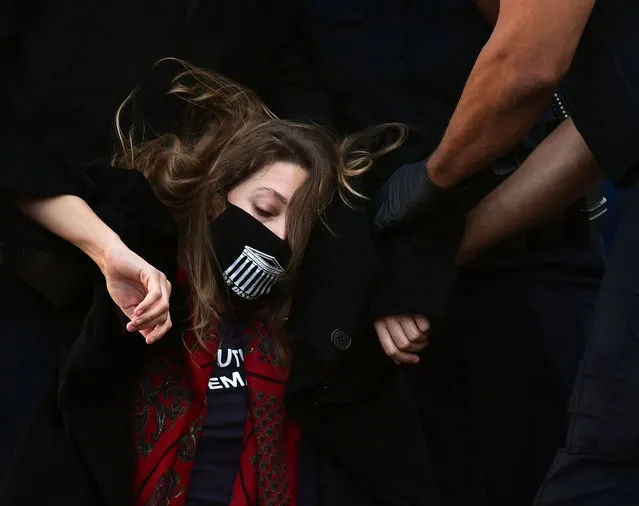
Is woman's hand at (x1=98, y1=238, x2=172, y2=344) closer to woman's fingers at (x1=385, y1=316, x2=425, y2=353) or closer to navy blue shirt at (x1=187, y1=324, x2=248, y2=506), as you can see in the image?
navy blue shirt at (x1=187, y1=324, x2=248, y2=506)

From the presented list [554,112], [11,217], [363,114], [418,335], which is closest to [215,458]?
[418,335]

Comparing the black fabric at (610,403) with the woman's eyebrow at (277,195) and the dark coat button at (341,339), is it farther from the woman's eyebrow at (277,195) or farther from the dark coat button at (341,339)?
the woman's eyebrow at (277,195)

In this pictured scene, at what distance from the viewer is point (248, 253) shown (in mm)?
1921

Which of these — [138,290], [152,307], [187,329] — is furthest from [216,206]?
[152,307]

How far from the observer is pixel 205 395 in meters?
1.99

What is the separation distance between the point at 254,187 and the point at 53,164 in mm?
361

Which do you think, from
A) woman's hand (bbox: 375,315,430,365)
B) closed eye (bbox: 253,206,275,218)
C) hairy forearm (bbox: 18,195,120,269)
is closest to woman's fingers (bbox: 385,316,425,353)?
woman's hand (bbox: 375,315,430,365)

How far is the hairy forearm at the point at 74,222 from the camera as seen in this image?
5.99 ft

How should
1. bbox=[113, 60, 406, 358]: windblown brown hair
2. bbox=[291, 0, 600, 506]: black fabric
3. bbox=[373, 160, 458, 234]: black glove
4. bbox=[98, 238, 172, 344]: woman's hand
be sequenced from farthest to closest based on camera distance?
bbox=[291, 0, 600, 506]: black fabric
bbox=[113, 60, 406, 358]: windblown brown hair
bbox=[373, 160, 458, 234]: black glove
bbox=[98, 238, 172, 344]: woman's hand

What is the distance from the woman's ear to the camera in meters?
2.07

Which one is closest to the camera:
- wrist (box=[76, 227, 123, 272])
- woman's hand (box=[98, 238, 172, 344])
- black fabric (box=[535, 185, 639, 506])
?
black fabric (box=[535, 185, 639, 506])

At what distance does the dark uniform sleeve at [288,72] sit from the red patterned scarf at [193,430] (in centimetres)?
55

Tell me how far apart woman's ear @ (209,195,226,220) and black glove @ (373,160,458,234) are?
0.28 meters

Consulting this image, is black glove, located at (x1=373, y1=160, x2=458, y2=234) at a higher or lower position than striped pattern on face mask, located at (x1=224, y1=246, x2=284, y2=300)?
higher
